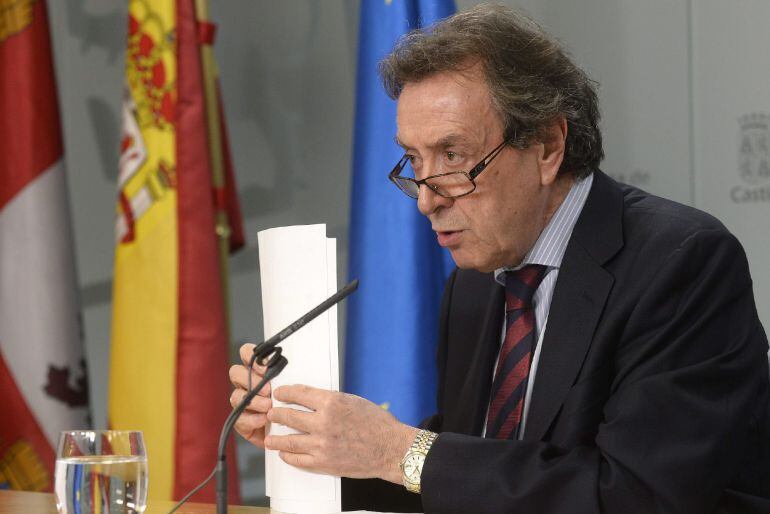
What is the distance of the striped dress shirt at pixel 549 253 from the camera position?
1.73m

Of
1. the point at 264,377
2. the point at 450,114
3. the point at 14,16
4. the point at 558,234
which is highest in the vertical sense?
the point at 14,16

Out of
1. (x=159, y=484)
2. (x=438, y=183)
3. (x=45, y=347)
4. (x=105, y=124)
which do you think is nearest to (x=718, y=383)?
(x=438, y=183)

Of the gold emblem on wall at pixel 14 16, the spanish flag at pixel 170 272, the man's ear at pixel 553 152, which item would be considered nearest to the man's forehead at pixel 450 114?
Answer: the man's ear at pixel 553 152

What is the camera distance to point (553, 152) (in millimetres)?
1795

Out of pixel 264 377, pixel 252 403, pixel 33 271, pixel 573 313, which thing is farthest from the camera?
pixel 33 271

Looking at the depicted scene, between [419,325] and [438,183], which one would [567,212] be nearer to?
[438,183]

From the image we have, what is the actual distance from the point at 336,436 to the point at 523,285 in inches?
21.5

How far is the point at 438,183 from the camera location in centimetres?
171

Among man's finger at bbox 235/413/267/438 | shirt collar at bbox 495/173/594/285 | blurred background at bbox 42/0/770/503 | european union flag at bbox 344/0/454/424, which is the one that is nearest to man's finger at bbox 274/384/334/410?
man's finger at bbox 235/413/267/438

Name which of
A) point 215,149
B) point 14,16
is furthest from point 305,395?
point 14,16

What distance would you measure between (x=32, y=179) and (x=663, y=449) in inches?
91.7

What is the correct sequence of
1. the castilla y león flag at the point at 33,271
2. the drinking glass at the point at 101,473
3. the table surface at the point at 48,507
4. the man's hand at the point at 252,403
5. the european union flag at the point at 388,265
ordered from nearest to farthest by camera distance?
the drinking glass at the point at 101,473 < the man's hand at the point at 252,403 < the table surface at the point at 48,507 < the european union flag at the point at 388,265 < the castilla y león flag at the point at 33,271

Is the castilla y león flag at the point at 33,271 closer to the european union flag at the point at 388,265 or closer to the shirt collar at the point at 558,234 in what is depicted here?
the european union flag at the point at 388,265

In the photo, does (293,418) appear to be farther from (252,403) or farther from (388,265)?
(388,265)
